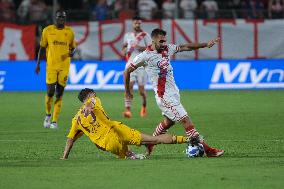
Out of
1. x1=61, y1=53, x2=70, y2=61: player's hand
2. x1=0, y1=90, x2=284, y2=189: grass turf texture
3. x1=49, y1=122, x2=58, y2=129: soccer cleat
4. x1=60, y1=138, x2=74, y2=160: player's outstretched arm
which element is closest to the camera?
x1=0, y1=90, x2=284, y2=189: grass turf texture

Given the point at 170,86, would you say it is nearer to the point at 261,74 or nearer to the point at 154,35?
the point at 154,35

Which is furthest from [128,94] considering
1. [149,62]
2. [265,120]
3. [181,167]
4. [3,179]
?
[265,120]

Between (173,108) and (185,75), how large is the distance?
1569cm

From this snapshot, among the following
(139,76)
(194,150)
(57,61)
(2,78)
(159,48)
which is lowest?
(2,78)

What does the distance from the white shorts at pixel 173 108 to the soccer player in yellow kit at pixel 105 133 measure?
48cm

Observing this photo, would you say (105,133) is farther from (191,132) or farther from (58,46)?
(58,46)

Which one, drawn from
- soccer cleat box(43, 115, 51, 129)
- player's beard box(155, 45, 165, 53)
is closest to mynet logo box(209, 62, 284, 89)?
Result: soccer cleat box(43, 115, 51, 129)

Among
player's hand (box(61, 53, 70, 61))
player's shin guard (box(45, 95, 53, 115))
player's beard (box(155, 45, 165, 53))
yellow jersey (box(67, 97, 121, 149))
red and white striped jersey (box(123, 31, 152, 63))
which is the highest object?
player's beard (box(155, 45, 165, 53))

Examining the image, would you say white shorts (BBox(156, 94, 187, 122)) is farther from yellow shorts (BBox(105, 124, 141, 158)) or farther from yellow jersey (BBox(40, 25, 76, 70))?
yellow jersey (BBox(40, 25, 76, 70))

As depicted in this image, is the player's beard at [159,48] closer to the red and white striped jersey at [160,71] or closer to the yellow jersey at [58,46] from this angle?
the red and white striped jersey at [160,71]

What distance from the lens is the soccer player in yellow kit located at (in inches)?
500

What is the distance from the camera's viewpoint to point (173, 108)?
13.3 m

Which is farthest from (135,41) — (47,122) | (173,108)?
(173,108)

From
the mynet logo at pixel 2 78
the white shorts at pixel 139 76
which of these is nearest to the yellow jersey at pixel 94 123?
the white shorts at pixel 139 76
